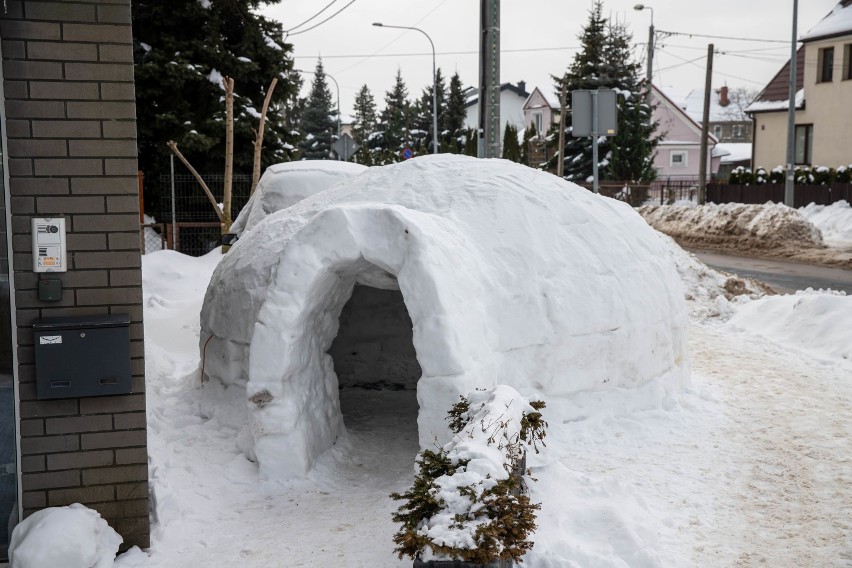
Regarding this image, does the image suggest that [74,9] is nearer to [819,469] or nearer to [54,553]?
[54,553]

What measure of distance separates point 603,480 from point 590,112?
6259mm

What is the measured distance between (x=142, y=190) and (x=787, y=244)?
14.6 metres

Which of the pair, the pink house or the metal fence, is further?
the pink house

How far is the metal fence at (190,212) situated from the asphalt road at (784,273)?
A: 10.8 m

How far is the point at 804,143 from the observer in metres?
30.8

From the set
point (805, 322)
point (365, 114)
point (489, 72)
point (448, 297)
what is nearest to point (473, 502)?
point (448, 297)

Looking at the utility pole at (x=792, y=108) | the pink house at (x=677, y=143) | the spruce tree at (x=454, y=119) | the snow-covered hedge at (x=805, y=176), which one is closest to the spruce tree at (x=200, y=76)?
the utility pole at (x=792, y=108)

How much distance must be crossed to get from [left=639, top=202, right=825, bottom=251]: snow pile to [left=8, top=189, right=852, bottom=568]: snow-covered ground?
1125 centimetres

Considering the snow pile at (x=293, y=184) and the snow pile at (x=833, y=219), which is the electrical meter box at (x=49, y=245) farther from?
the snow pile at (x=833, y=219)

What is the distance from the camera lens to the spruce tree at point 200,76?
17.9 metres

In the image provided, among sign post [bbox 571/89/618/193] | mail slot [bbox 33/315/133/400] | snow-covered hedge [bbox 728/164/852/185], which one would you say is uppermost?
sign post [bbox 571/89/618/193]

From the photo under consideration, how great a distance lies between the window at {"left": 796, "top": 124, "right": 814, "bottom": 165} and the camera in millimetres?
30516

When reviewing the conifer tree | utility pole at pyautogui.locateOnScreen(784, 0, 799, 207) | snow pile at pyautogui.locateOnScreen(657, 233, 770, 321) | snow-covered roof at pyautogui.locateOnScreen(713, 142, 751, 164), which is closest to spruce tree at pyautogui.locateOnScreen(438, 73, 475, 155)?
the conifer tree

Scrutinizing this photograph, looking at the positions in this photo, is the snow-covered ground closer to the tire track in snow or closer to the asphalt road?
the tire track in snow
